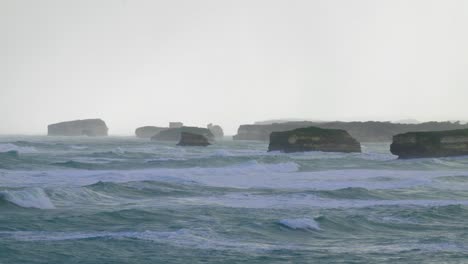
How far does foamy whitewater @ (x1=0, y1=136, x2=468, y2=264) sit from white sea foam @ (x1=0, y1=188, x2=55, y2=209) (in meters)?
0.04

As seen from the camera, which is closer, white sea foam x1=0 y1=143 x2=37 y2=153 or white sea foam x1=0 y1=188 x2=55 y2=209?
white sea foam x1=0 y1=188 x2=55 y2=209

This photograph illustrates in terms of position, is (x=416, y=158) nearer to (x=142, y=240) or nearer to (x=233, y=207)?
(x=233, y=207)

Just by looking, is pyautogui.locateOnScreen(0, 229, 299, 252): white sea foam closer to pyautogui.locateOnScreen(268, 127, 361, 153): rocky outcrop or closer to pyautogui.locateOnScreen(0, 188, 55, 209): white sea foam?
pyautogui.locateOnScreen(0, 188, 55, 209): white sea foam

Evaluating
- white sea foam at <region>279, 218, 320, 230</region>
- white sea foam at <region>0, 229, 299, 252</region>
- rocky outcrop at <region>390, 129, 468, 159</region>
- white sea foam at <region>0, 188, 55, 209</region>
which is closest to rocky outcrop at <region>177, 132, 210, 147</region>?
rocky outcrop at <region>390, 129, 468, 159</region>

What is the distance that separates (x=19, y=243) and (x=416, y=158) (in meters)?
59.4

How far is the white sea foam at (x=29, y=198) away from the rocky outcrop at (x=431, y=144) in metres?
52.0

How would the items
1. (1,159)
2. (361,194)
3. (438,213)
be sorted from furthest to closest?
(1,159)
(361,194)
(438,213)

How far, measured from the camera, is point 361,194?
36844 mm

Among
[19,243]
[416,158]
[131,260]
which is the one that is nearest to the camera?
[131,260]

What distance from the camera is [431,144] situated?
3004 inches

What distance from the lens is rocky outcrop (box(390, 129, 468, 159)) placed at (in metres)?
76.1

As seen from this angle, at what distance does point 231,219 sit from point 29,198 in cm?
888

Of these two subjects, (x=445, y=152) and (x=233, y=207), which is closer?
(x=233, y=207)

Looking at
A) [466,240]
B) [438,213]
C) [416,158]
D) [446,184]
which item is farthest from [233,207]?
[416,158]
